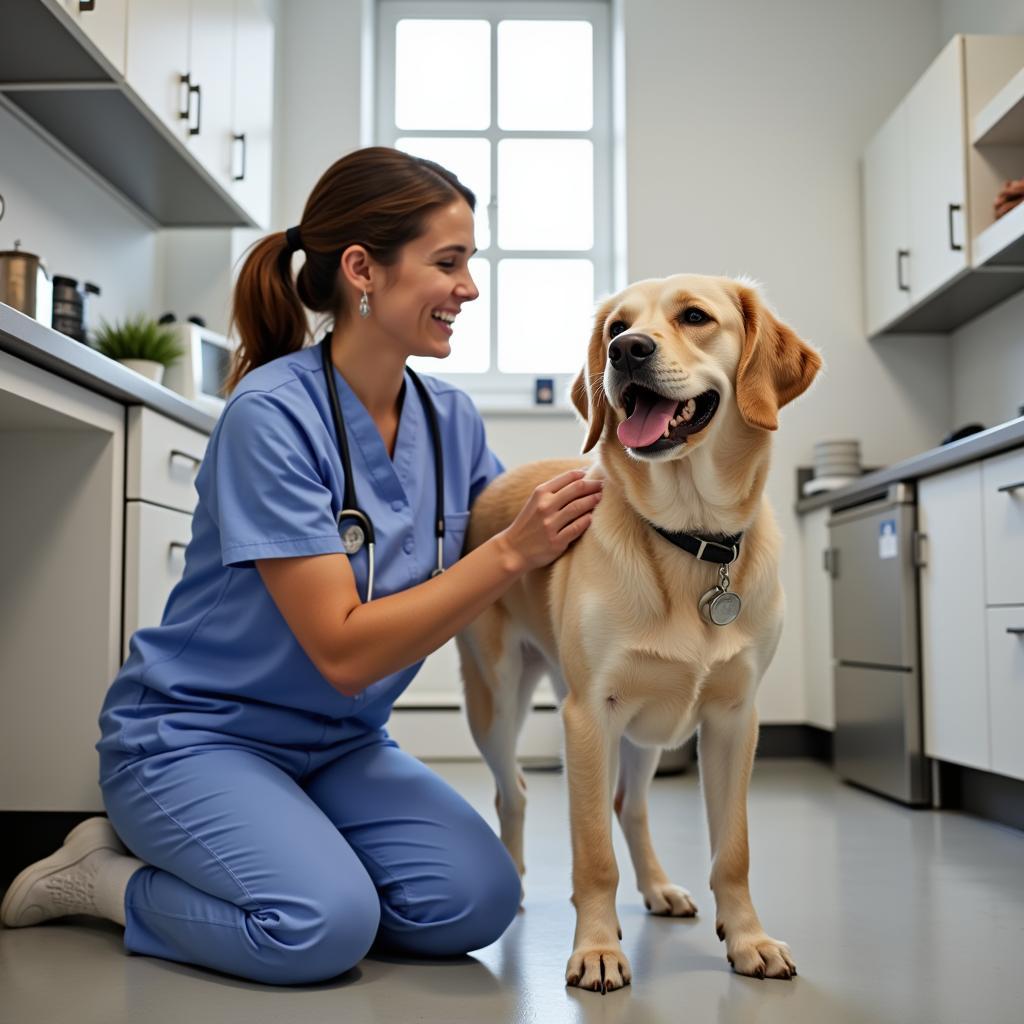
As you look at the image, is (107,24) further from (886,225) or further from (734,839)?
(886,225)

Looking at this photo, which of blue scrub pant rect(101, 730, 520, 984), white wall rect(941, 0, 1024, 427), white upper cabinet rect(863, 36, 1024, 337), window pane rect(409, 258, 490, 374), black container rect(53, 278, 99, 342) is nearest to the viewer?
blue scrub pant rect(101, 730, 520, 984)

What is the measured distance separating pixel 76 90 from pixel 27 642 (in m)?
1.42

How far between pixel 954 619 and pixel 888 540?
392 millimetres

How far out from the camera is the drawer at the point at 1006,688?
A: 2.55 metres

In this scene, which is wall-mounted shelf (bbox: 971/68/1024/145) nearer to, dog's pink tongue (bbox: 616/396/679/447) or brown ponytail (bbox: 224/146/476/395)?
brown ponytail (bbox: 224/146/476/395)

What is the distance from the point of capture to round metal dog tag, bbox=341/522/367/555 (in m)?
1.67

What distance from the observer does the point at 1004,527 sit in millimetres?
2596

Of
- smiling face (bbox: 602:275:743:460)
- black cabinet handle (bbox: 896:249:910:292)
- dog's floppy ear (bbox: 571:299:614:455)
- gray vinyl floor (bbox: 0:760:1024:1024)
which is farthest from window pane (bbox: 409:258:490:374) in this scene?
smiling face (bbox: 602:275:743:460)

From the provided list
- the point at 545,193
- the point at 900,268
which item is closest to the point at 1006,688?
the point at 900,268

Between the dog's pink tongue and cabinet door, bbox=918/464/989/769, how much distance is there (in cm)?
152

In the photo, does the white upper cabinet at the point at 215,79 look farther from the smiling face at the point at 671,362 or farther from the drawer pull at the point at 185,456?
the smiling face at the point at 671,362

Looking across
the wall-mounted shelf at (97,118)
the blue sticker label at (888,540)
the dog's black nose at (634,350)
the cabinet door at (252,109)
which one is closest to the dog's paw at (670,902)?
the dog's black nose at (634,350)

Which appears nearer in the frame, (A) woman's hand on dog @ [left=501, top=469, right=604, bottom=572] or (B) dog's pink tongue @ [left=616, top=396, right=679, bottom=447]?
(B) dog's pink tongue @ [left=616, top=396, right=679, bottom=447]

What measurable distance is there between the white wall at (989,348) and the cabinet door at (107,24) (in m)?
2.90
